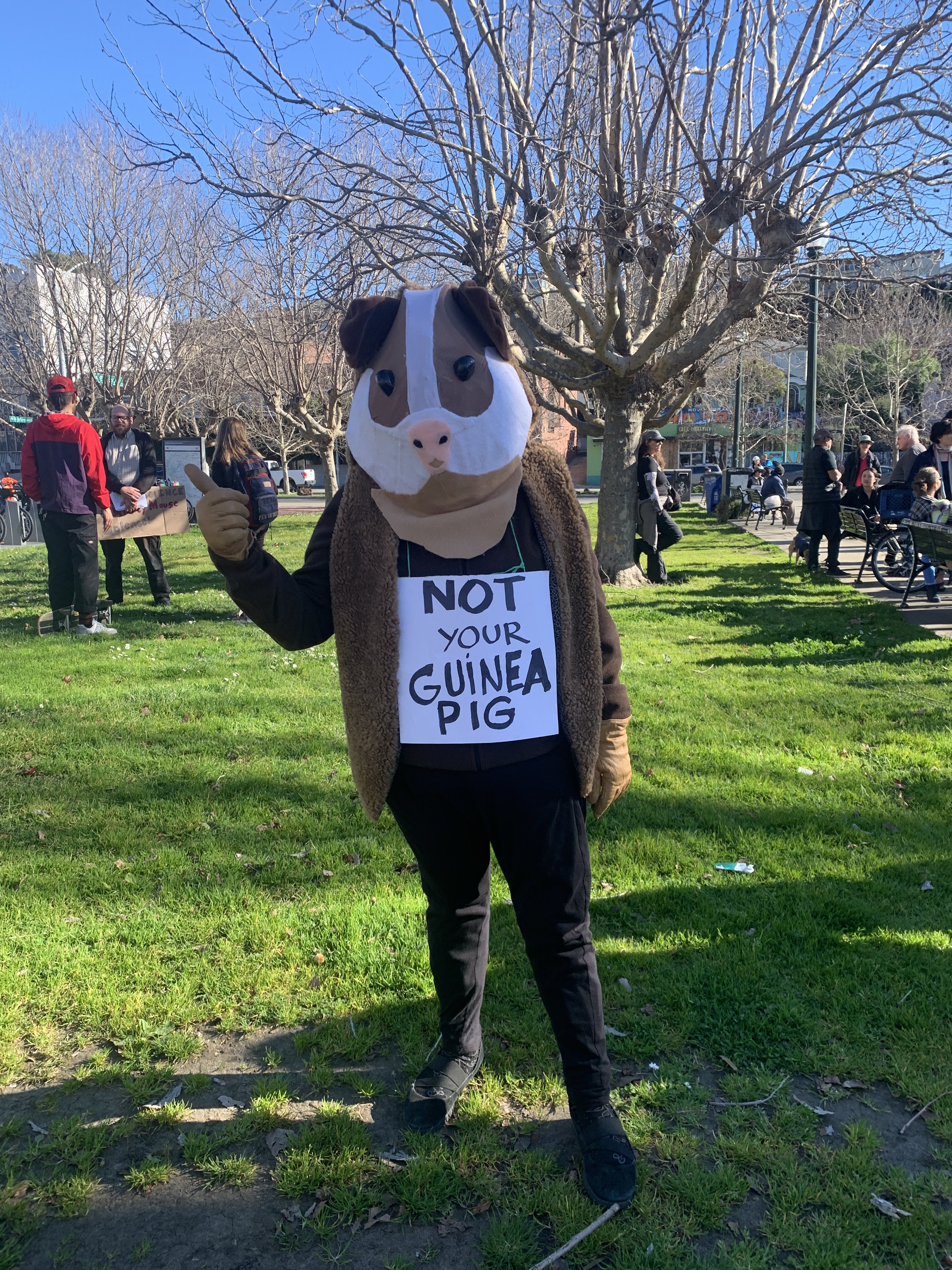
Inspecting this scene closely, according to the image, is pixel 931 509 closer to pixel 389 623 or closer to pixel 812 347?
pixel 812 347

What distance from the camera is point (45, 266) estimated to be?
17.2m

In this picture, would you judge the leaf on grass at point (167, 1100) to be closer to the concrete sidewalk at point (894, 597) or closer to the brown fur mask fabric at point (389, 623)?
the brown fur mask fabric at point (389, 623)

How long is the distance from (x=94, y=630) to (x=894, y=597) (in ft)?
28.1

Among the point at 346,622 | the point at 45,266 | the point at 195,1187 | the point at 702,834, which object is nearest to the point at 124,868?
the point at 195,1187

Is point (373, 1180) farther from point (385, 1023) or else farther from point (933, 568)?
point (933, 568)

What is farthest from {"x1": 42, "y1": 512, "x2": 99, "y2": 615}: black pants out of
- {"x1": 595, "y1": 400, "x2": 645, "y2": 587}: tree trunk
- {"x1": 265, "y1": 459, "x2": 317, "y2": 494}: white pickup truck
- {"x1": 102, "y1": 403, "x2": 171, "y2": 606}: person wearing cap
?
{"x1": 265, "y1": 459, "x2": 317, "y2": 494}: white pickup truck

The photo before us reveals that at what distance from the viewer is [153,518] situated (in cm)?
924

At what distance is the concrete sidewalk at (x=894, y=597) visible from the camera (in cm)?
874

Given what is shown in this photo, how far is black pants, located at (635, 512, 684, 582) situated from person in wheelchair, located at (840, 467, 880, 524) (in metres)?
2.46

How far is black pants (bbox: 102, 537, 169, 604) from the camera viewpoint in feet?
31.4

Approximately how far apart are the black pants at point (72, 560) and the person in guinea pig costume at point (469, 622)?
257 inches

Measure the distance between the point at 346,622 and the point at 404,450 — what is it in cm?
45

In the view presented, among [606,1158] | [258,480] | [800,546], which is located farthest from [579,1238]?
[800,546]

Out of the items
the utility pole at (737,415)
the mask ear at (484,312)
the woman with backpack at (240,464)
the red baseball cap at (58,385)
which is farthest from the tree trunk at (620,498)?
the utility pole at (737,415)
